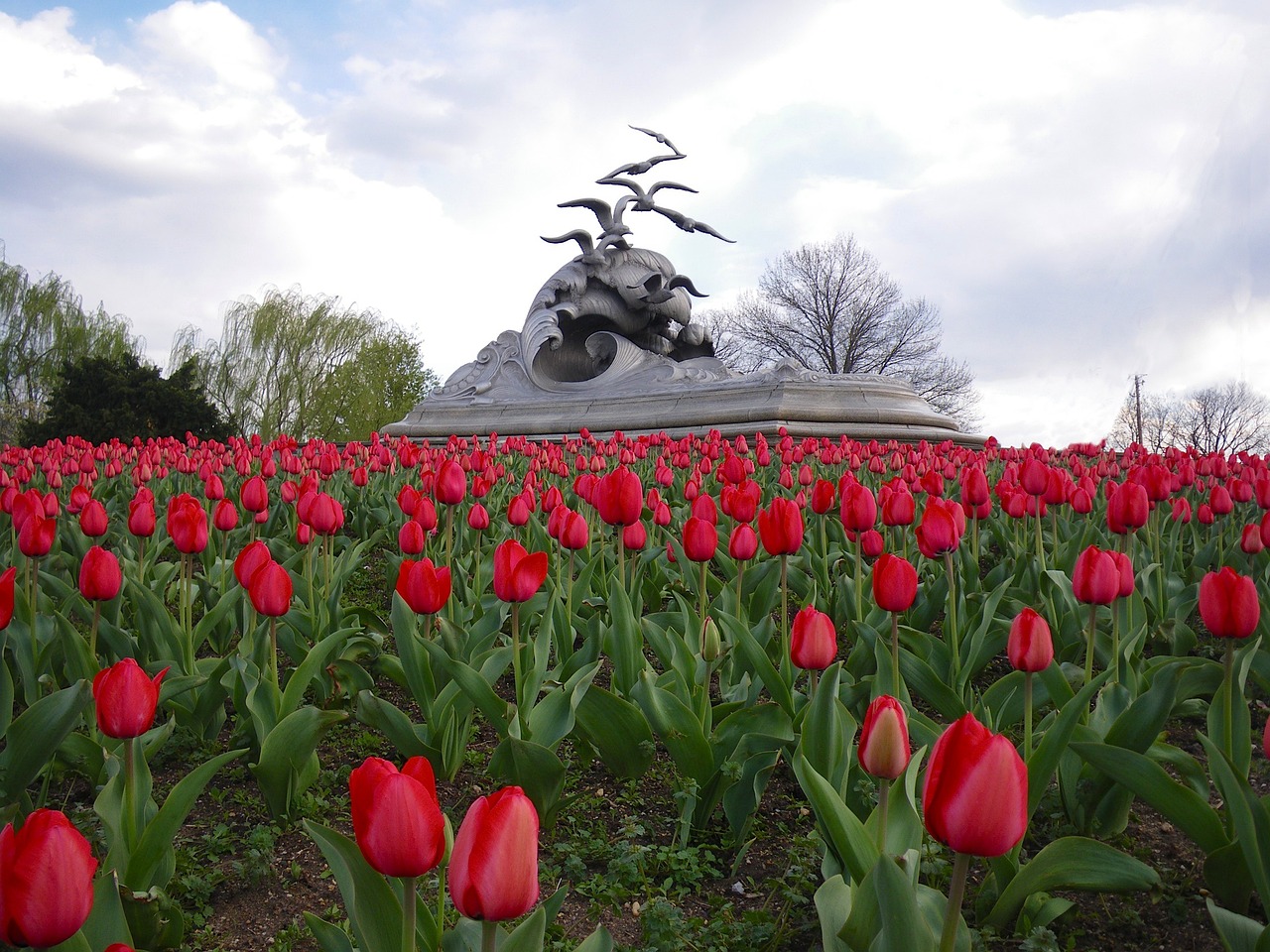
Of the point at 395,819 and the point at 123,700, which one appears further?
the point at 123,700

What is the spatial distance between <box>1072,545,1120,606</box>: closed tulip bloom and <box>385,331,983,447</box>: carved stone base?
10243 mm

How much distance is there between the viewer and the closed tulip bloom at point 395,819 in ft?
3.11

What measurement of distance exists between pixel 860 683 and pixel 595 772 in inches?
31.1

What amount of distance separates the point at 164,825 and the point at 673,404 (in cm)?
1433

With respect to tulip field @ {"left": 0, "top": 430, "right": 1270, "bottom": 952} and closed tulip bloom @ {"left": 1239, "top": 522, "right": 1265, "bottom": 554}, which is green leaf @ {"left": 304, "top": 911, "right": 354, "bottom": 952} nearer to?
tulip field @ {"left": 0, "top": 430, "right": 1270, "bottom": 952}

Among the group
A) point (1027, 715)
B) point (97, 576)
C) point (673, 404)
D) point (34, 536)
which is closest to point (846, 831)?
point (1027, 715)

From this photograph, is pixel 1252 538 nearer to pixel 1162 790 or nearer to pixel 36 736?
pixel 1162 790

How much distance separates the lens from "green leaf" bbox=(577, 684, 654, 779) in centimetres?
226

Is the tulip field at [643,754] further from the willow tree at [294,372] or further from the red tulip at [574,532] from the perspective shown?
the willow tree at [294,372]

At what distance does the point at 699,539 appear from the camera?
2.41m

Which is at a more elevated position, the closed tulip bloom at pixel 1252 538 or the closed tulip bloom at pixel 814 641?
the closed tulip bloom at pixel 1252 538

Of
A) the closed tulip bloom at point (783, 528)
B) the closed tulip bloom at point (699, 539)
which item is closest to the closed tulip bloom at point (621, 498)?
the closed tulip bloom at point (699, 539)

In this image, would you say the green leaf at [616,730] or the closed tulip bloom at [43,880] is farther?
the green leaf at [616,730]

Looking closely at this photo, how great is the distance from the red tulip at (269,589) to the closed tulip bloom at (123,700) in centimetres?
52
